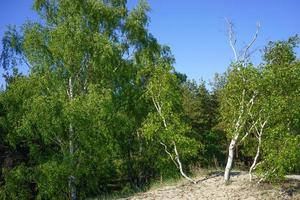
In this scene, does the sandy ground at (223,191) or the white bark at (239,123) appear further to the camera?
the white bark at (239,123)

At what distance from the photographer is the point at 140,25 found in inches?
969

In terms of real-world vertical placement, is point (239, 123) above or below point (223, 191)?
above

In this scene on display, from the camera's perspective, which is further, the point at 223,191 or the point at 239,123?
the point at 239,123

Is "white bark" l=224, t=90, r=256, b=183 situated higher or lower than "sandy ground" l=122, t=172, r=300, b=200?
higher

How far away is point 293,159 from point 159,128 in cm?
629

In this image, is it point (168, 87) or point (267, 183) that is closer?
point (267, 183)

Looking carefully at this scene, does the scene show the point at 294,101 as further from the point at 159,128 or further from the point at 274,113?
the point at 159,128

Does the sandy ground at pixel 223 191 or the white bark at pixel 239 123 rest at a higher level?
the white bark at pixel 239 123

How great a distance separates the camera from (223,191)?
16.6 meters

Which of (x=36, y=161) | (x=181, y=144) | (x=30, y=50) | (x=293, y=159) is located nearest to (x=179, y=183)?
(x=181, y=144)

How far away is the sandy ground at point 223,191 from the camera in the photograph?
15891 millimetres

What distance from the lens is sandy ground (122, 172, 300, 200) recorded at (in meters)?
15.9

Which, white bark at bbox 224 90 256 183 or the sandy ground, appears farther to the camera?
white bark at bbox 224 90 256 183

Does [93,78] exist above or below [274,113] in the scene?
above
